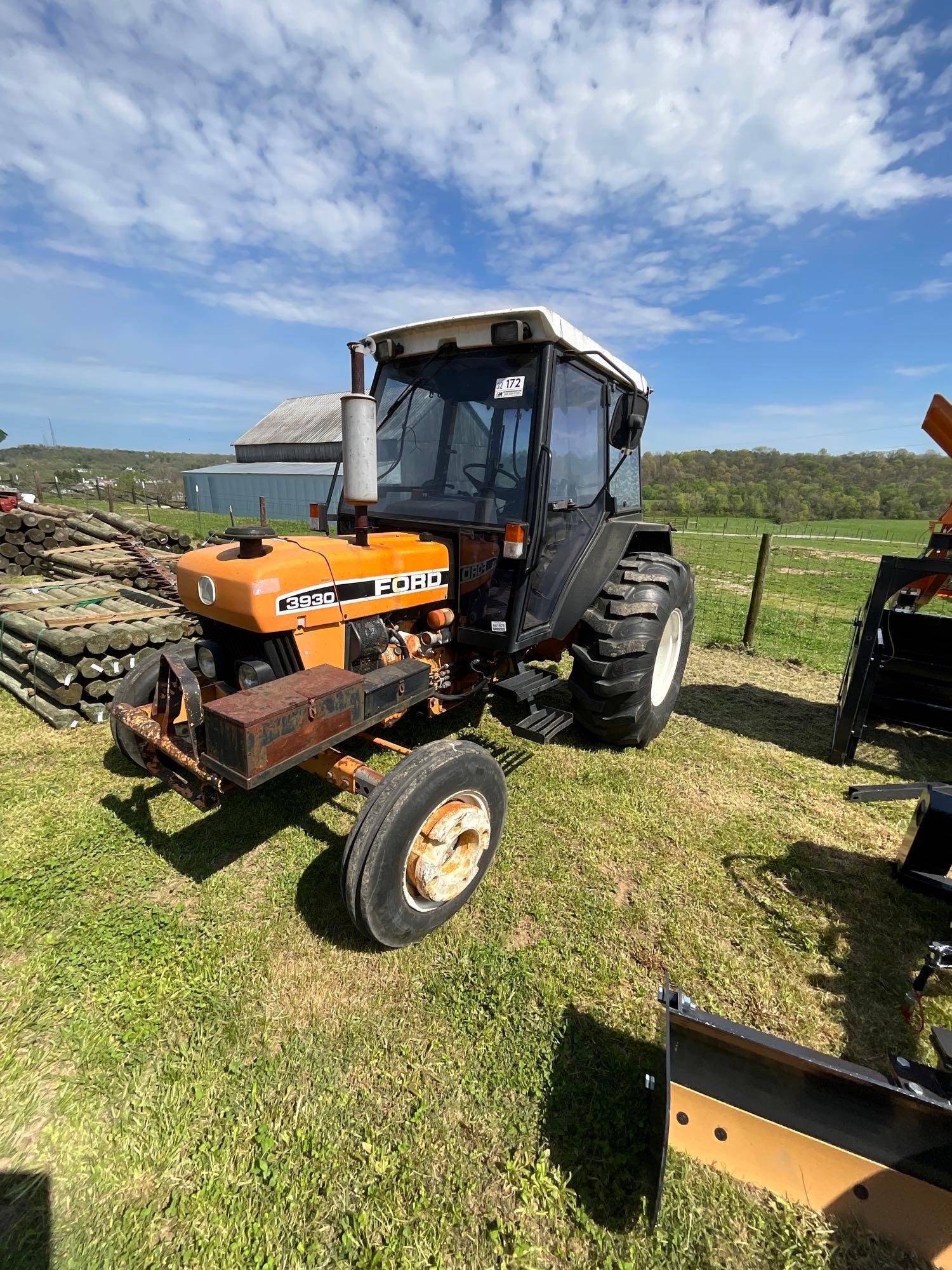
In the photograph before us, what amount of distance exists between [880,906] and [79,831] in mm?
3751

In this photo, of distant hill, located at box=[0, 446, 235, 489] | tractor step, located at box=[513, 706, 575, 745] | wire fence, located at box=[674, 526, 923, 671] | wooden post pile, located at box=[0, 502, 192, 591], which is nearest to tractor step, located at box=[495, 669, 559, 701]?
tractor step, located at box=[513, 706, 575, 745]

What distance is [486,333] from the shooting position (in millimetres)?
2777

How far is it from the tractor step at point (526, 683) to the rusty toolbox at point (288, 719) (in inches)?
32.9

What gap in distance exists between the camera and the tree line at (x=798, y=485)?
112 feet

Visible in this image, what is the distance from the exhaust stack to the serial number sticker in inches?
34.8

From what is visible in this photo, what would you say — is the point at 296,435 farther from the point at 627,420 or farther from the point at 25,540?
the point at 627,420

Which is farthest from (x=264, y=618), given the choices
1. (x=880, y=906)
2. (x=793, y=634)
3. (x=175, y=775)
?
(x=793, y=634)

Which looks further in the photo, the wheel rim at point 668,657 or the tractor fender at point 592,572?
the wheel rim at point 668,657

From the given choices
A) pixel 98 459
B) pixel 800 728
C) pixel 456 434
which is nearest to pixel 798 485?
pixel 800 728

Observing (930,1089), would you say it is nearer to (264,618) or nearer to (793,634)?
(264,618)

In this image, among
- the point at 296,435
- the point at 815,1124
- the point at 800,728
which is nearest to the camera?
the point at 815,1124

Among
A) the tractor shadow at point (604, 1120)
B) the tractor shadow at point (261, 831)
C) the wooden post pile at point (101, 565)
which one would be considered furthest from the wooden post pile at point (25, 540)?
the tractor shadow at point (604, 1120)

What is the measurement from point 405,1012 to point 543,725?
1.57 m

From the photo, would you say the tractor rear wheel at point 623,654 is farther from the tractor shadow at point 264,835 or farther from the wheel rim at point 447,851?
the tractor shadow at point 264,835
